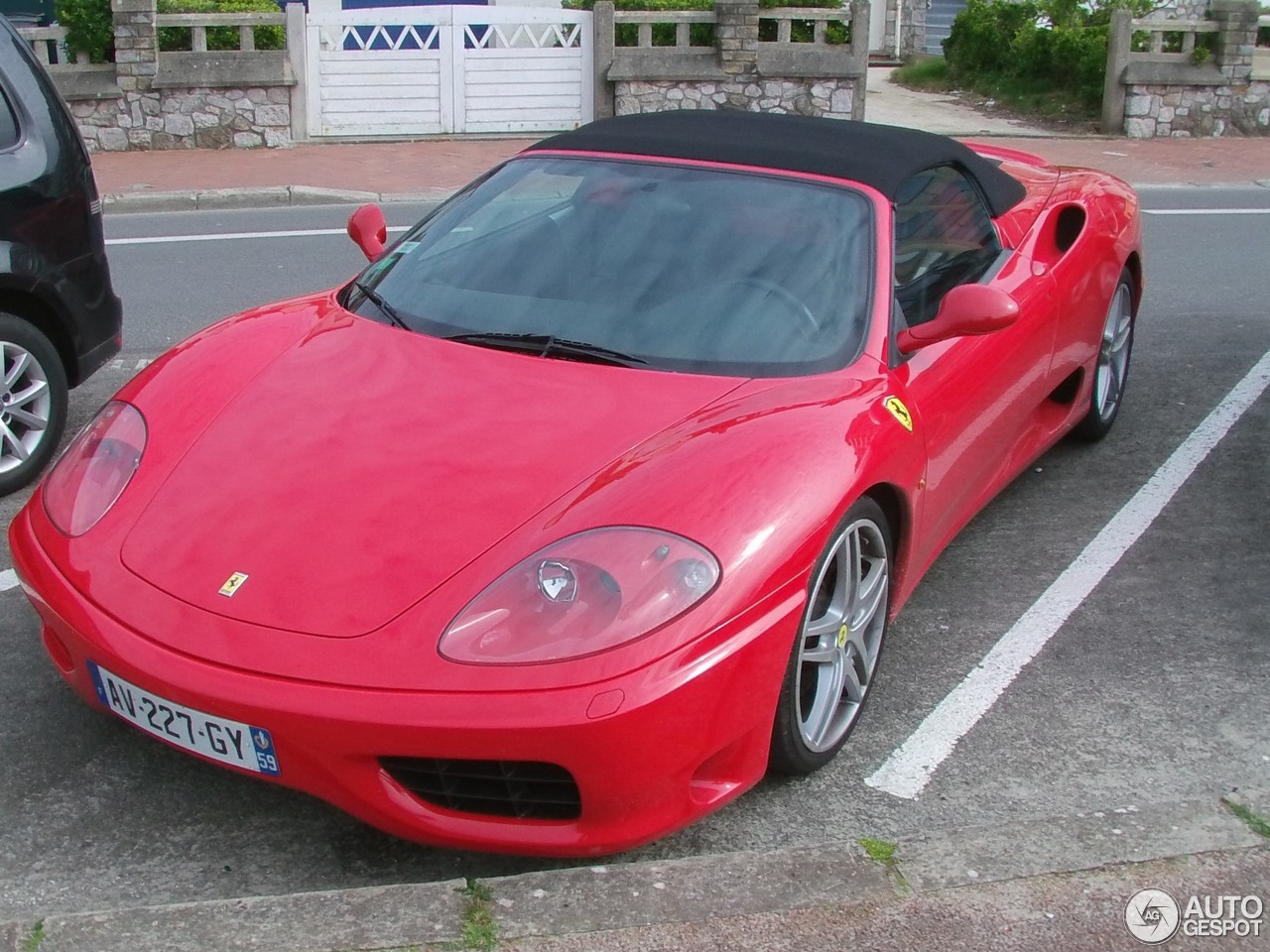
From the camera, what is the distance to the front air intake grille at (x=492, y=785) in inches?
101

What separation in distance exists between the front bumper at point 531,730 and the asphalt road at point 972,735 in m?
0.26

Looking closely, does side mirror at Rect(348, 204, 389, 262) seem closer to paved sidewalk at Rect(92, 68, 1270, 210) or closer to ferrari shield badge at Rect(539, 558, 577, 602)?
ferrari shield badge at Rect(539, 558, 577, 602)

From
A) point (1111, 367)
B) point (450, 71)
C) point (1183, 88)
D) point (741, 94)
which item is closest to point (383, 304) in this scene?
point (1111, 367)

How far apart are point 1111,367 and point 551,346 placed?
277 centimetres


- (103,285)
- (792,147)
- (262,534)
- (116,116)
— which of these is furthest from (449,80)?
(262,534)

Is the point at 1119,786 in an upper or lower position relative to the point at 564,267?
lower

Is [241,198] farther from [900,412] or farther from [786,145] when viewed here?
[900,412]

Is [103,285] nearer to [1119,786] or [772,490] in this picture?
[772,490]

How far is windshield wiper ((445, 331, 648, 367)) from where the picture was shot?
11.1 ft

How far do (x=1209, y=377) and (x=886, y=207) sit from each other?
3219mm

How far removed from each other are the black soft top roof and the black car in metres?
1.81

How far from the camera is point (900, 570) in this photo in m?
3.48

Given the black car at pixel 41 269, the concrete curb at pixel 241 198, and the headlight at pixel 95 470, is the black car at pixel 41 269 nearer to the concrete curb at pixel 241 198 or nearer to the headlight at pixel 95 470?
the headlight at pixel 95 470

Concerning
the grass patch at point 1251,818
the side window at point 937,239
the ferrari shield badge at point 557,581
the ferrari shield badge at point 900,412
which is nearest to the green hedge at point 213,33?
the side window at point 937,239
